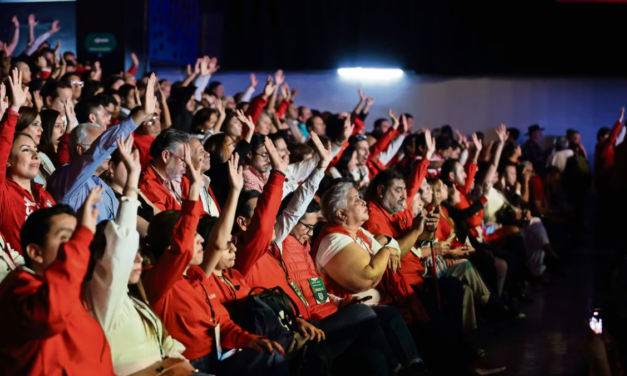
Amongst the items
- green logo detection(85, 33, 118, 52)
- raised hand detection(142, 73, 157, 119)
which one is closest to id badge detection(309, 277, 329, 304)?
raised hand detection(142, 73, 157, 119)

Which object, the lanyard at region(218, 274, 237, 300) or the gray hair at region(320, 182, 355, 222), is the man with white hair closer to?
the lanyard at region(218, 274, 237, 300)

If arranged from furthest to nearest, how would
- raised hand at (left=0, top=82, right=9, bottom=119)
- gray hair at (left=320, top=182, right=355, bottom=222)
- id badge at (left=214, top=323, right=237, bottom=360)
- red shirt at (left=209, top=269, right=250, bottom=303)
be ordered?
gray hair at (left=320, top=182, right=355, bottom=222) < raised hand at (left=0, top=82, right=9, bottom=119) < red shirt at (left=209, top=269, right=250, bottom=303) < id badge at (left=214, top=323, right=237, bottom=360)

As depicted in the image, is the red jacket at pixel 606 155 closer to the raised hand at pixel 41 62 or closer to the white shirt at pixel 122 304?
the raised hand at pixel 41 62

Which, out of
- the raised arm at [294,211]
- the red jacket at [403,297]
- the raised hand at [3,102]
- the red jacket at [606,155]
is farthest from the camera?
the red jacket at [606,155]

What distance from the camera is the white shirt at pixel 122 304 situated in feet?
8.37

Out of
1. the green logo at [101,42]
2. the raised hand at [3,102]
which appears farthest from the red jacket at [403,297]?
the green logo at [101,42]

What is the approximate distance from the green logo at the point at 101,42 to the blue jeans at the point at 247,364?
24.2ft

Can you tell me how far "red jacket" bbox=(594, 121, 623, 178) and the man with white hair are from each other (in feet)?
26.3

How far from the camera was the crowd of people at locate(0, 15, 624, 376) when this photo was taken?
2467mm

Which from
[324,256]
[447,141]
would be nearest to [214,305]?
[324,256]

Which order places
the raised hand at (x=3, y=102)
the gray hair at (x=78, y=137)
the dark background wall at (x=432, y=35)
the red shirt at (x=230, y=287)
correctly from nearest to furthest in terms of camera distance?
the red shirt at (x=230, y=287), the raised hand at (x=3, y=102), the gray hair at (x=78, y=137), the dark background wall at (x=432, y=35)

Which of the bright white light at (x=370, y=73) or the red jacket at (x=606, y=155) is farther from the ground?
the bright white light at (x=370, y=73)

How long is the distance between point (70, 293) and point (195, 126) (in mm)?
3720

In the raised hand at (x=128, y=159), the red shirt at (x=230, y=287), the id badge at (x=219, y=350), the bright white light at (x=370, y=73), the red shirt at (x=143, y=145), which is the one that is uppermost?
the raised hand at (x=128, y=159)
